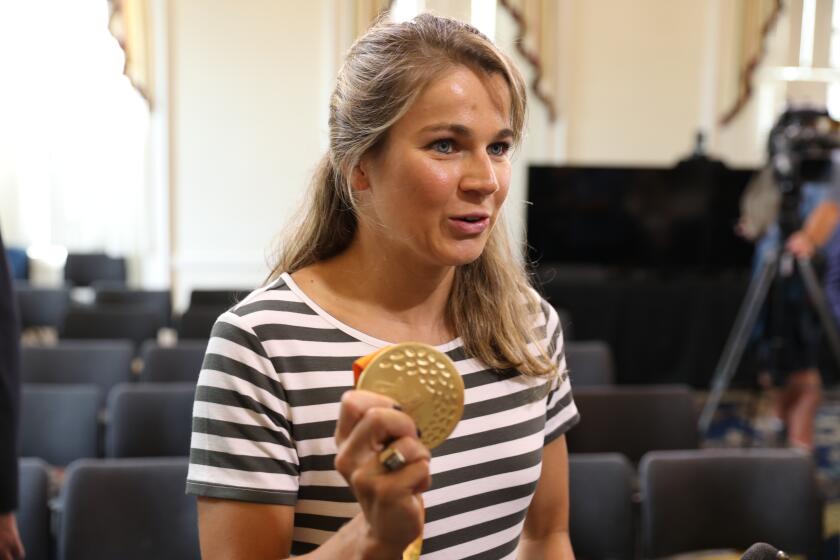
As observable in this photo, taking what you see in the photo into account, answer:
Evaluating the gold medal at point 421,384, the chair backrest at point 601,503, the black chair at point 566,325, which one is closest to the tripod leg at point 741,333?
the black chair at point 566,325

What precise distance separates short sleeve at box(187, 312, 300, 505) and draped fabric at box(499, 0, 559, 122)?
6.44 m

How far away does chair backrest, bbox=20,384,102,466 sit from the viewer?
121 inches

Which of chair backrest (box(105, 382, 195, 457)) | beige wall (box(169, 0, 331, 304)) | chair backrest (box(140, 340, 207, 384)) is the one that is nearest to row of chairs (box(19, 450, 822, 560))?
chair backrest (box(105, 382, 195, 457))

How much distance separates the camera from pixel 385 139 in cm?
107

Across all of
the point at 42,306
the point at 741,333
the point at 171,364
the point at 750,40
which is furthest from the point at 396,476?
the point at 750,40

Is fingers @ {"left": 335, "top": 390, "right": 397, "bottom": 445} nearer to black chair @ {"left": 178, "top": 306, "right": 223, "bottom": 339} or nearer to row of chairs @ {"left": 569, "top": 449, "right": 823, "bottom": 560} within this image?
row of chairs @ {"left": 569, "top": 449, "right": 823, "bottom": 560}

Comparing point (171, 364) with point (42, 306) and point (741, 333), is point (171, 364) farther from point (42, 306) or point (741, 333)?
point (741, 333)

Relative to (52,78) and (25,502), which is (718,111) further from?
(25,502)

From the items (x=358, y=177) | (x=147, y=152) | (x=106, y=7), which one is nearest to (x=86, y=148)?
(x=147, y=152)

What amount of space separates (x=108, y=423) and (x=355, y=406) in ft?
8.39

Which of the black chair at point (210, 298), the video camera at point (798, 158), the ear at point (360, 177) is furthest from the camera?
the black chair at point (210, 298)

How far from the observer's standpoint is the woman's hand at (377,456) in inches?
28.6

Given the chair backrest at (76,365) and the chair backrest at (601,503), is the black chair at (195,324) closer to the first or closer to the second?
the chair backrest at (76,365)

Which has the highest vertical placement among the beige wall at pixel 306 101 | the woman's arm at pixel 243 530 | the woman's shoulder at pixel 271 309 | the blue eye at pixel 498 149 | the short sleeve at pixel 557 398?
the beige wall at pixel 306 101
